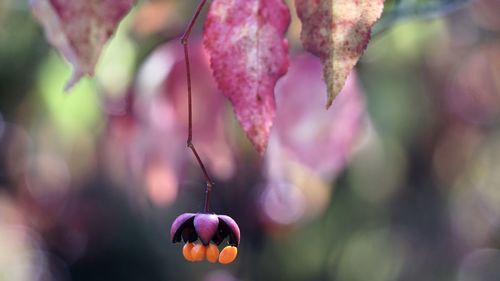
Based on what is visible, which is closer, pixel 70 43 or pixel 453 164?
pixel 70 43

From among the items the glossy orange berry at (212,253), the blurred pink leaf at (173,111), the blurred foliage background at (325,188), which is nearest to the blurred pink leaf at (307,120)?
the blurred pink leaf at (173,111)

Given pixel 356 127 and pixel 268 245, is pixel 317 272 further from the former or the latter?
pixel 356 127

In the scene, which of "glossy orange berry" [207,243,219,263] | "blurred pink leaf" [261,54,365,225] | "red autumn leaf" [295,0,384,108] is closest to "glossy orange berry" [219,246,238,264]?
"glossy orange berry" [207,243,219,263]

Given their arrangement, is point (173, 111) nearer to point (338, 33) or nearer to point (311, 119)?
point (311, 119)

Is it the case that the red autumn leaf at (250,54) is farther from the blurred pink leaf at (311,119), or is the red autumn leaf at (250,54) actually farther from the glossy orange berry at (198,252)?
the blurred pink leaf at (311,119)

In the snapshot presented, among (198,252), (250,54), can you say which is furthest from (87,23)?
(198,252)

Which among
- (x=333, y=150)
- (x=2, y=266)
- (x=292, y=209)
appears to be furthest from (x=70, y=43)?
(x=2, y=266)
